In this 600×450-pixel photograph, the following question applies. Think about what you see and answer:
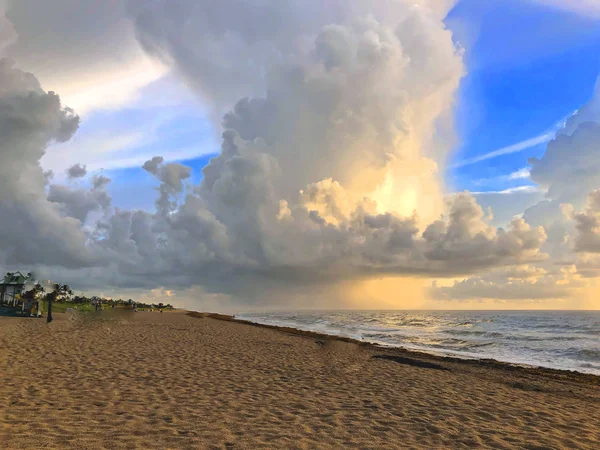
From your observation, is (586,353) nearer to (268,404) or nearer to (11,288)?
(268,404)

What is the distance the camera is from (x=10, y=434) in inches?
292

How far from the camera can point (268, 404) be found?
10.6 m

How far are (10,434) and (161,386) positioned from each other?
4870mm

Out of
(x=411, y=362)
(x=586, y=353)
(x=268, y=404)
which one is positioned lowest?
(x=586, y=353)

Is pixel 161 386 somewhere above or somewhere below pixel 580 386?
above

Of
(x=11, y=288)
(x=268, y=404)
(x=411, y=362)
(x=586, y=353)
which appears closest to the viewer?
(x=268, y=404)

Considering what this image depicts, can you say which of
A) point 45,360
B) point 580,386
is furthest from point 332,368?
point 45,360

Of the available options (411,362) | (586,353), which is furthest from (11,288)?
(586,353)

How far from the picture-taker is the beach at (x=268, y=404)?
791 centimetres

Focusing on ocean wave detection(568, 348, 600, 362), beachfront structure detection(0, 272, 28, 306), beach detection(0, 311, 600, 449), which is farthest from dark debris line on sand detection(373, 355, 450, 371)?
beachfront structure detection(0, 272, 28, 306)

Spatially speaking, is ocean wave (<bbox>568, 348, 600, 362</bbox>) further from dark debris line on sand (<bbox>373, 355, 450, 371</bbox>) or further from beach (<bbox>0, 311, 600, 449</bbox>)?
dark debris line on sand (<bbox>373, 355, 450, 371</bbox>)

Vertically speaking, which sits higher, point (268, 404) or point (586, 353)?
point (268, 404)

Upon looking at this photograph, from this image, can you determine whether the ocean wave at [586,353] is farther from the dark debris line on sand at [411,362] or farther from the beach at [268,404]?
the dark debris line on sand at [411,362]

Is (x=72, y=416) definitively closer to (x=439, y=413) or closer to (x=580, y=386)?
(x=439, y=413)
